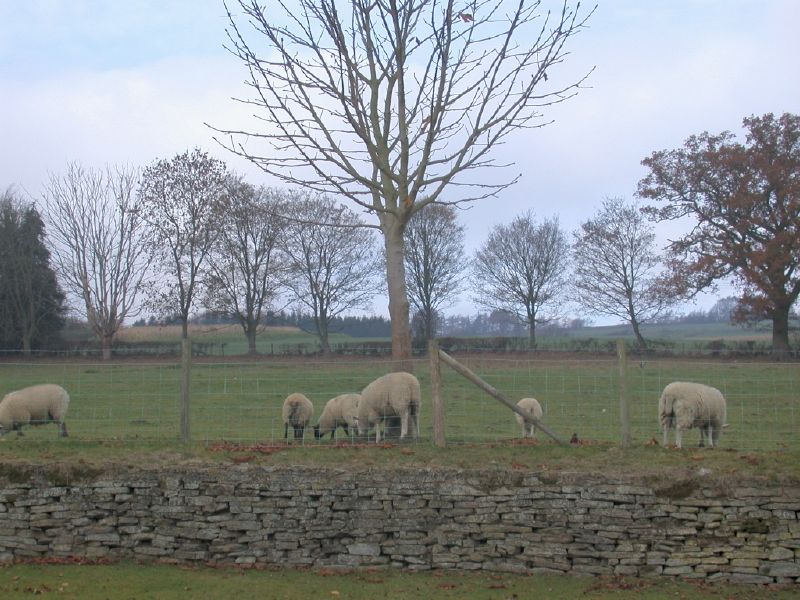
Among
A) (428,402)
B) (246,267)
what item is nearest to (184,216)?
(246,267)

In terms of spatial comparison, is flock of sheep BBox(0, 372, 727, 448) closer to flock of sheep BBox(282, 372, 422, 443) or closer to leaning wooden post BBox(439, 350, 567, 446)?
flock of sheep BBox(282, 372, 422, 443)

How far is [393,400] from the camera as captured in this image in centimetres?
1249

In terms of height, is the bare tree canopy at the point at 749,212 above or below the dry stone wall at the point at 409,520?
above

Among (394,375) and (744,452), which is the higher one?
(394,375)

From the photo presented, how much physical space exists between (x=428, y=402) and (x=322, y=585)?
889cm

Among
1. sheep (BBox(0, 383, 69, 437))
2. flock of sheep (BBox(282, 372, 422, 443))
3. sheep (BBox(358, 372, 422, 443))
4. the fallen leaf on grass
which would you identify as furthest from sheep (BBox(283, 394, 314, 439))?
the fallen leaf on grass

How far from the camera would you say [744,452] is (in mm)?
9961

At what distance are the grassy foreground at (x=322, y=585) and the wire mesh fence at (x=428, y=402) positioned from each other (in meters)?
2.59

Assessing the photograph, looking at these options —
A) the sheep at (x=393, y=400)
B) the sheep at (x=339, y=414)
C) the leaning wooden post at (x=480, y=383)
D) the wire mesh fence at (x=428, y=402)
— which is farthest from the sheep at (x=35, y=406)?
the leaning wooden post at (x=480, y=383)

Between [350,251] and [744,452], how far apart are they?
45754 millimetres

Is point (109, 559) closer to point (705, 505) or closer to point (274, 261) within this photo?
point (705, 505)

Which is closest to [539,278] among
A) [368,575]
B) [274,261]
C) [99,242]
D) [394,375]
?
[274,261]

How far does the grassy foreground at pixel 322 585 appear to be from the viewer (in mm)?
8234

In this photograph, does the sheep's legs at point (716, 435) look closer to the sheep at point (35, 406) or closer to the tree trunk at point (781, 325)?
the sheep at point (35, 406)
